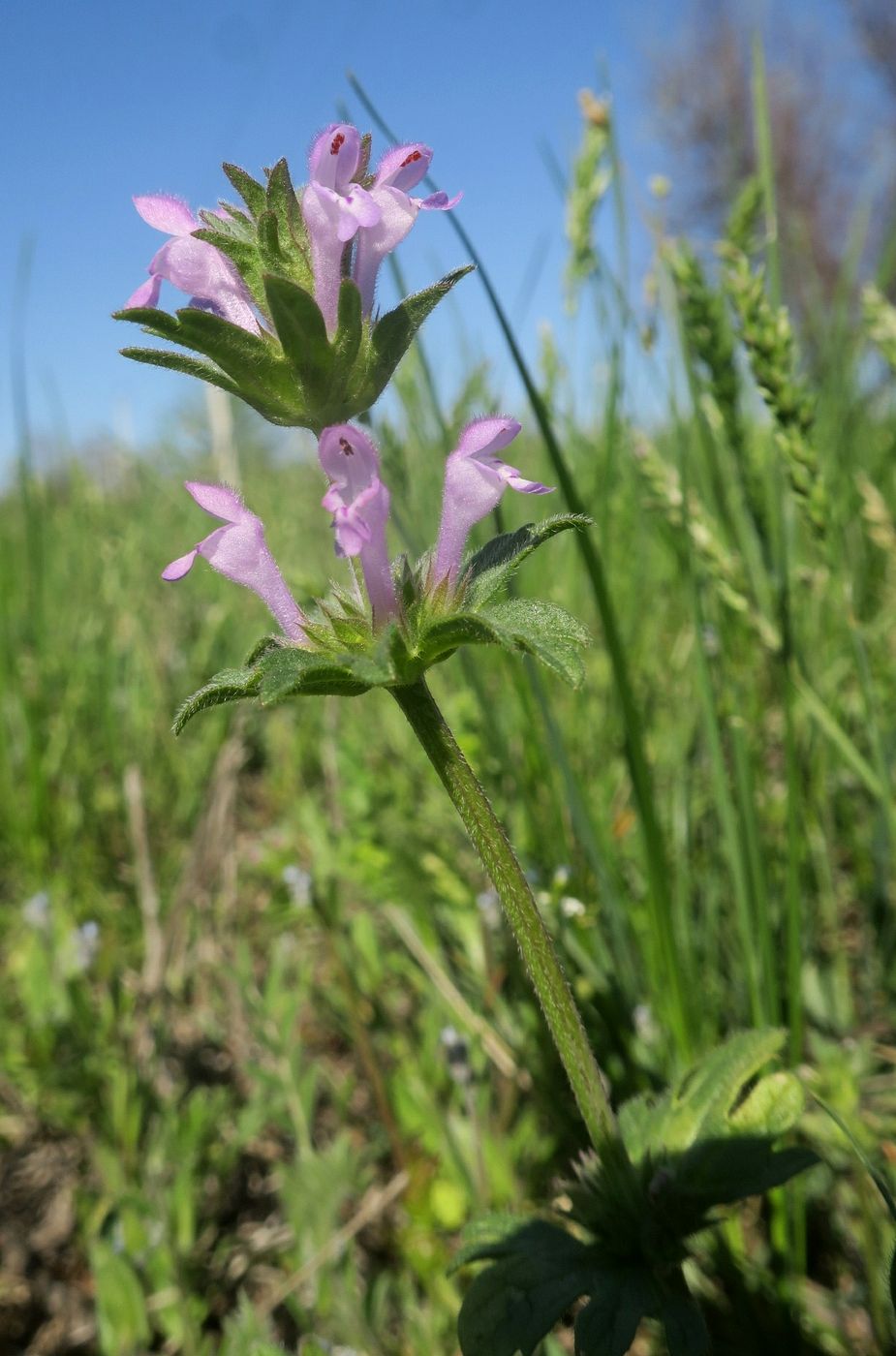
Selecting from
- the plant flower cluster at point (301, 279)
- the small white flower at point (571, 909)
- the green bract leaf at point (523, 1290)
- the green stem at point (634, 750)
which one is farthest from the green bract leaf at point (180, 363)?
the small white flower at point (571, 909)

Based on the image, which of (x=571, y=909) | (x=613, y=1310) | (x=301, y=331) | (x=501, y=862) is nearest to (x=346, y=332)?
(x=301, y=331)

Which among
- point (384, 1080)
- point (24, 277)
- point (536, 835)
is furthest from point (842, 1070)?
point (24, 277)

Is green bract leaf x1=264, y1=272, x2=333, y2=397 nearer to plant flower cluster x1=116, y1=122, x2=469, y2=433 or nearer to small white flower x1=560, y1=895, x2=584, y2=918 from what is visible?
plant flower cluster x1=116, y1=122, x2=469, y2=433

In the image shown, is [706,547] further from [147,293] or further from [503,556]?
[147,293]

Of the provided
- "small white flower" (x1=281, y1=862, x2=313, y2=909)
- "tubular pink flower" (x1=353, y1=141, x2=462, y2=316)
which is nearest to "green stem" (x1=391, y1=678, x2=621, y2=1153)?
"tubular pink flower" (x1=353, y1=141, x2=462, y2=316)

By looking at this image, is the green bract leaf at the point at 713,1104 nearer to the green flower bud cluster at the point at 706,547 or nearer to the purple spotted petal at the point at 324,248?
the green flower bud cluster at the point at 706,547
